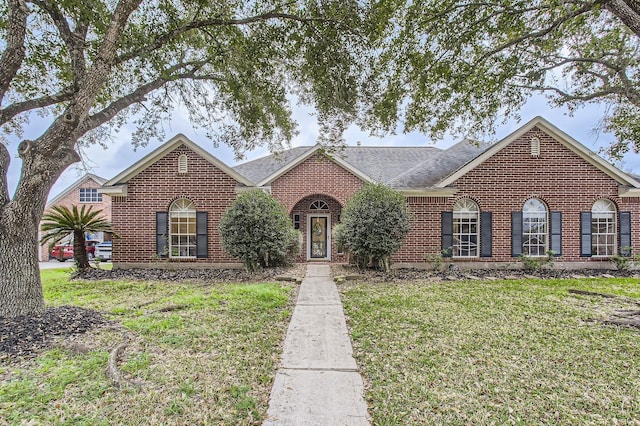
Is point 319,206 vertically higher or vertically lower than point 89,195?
lower

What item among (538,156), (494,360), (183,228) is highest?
(538,156)

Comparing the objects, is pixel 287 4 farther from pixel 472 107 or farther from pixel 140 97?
pixel 472 107

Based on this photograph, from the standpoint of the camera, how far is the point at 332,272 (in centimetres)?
1086

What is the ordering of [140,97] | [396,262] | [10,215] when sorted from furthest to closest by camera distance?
[396,262] < [140,97] < [10,215]

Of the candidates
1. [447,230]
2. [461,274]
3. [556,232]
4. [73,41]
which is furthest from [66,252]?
[556,232]

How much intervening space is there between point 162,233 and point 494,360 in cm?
1150

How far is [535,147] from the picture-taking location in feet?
38.0

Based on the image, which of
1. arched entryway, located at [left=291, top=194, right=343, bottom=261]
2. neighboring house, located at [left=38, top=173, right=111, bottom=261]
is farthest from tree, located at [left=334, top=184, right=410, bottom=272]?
neighboring house, located at [left=38, top=173, right=111, bottom=261]

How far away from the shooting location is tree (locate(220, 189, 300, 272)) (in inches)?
385

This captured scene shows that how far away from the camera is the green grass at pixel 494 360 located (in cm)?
294

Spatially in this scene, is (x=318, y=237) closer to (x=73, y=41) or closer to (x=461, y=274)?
(x=461, y=274)

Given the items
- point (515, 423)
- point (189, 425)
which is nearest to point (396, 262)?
point (515, 423)

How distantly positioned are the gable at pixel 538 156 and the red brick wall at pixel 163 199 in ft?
27.7

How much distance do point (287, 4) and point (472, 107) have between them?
546 centimetres
